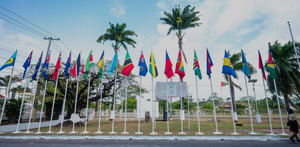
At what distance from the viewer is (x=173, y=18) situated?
20.6 meters

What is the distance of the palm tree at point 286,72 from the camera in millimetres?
13204

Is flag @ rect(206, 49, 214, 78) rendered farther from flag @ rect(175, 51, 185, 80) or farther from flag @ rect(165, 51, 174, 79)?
flag @ rect(165, 51, 174, 79)

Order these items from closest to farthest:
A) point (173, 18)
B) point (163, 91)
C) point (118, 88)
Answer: point (163, 91) → point (118, 88) → point (173, 18)

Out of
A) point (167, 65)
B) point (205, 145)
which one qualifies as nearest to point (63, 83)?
point (167, 65)

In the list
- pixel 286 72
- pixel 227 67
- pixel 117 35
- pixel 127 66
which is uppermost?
pixel 117 35

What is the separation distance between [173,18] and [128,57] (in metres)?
12.3

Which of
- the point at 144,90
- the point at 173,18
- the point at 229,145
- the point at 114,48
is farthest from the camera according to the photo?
the point at 144,90

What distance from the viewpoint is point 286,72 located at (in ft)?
43.0

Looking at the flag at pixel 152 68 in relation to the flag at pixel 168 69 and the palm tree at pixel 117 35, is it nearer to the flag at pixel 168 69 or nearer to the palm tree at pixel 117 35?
the flag at pixel 168 69

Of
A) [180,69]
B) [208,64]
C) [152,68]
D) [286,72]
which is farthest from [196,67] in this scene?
[286,72]

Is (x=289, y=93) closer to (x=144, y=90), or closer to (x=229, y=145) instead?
(x=229, y=145)

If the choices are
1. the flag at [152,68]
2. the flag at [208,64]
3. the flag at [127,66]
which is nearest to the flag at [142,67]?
the flag at [152,68]

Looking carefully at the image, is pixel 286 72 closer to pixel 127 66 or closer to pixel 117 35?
pixel 127 66

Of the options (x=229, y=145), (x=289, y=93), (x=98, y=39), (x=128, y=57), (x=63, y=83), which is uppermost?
(x=98, y=39)
